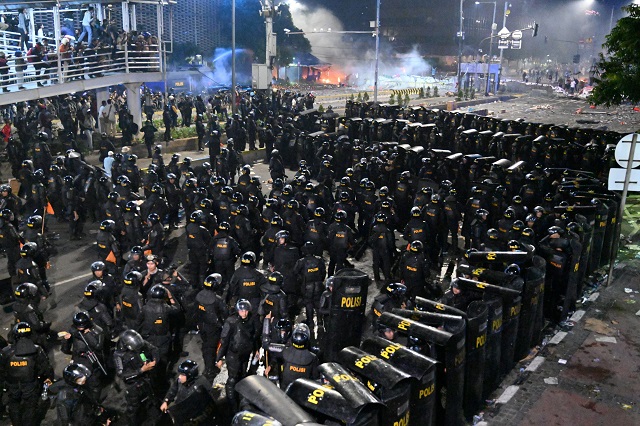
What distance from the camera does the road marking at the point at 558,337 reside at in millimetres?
10609

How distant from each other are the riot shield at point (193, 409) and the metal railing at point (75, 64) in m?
17.6

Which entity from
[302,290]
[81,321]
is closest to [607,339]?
[302,290]

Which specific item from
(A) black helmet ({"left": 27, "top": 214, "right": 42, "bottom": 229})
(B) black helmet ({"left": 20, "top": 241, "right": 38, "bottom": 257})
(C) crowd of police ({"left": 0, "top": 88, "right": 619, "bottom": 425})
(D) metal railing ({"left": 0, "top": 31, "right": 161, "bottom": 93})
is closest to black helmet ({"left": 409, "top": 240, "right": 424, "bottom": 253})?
(C) crowd of police ({"left": 0, "top": 88, "right": 619, "bottom": 425})

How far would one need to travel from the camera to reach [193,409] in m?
6.95

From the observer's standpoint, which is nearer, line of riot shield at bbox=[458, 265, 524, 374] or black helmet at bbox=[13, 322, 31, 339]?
black helmet at bbox=[13, 322, 31, 339]

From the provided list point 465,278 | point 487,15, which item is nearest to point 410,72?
point 487,15

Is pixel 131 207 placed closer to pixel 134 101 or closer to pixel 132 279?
pixel 132 279

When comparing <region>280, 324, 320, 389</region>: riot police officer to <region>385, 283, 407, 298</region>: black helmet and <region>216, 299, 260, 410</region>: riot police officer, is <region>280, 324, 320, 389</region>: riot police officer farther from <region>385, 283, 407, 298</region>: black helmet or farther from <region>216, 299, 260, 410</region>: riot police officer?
<region>385, 283, 407, 298</region>: black helmet

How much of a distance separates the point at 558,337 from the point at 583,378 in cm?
137

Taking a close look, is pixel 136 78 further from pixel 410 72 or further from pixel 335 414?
pixel 410 72

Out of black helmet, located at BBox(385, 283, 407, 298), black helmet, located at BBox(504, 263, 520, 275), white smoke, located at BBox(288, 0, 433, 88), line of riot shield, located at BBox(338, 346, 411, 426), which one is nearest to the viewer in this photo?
line of riot shield, located at BBox(338, 346, 411, 426)

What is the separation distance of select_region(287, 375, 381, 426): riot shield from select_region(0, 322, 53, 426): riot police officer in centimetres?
377

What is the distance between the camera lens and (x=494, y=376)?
880cm

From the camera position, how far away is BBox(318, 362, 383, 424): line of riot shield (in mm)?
5633
